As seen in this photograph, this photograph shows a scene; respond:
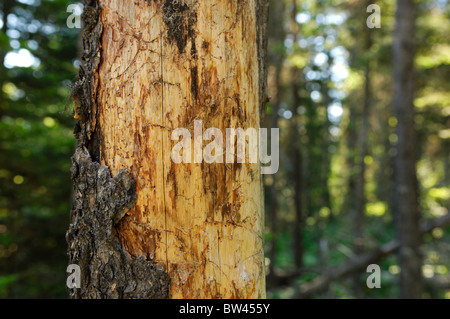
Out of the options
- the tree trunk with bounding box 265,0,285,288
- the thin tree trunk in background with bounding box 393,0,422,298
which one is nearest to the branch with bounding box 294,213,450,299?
the tree trunk with bounding box 265,0,285,288

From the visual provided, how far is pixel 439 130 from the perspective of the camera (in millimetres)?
11141

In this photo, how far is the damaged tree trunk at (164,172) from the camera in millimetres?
1340

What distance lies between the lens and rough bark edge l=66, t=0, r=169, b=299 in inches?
52.5

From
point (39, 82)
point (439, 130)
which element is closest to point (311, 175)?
point (439, 130)

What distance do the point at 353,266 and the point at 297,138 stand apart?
398 centimetres

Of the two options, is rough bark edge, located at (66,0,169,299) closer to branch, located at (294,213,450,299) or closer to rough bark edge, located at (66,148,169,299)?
rough bark edge, located at (66,148,169,299)

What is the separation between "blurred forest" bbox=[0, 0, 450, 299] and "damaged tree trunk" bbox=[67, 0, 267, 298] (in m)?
2.55

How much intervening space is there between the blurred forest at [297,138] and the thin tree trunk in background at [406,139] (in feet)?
0.09

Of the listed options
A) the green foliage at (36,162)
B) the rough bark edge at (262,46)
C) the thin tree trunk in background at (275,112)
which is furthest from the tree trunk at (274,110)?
the rough bark edge at (262,46)

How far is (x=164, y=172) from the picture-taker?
52.7 inches

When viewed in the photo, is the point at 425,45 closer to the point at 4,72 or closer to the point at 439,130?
the point at 439,130
